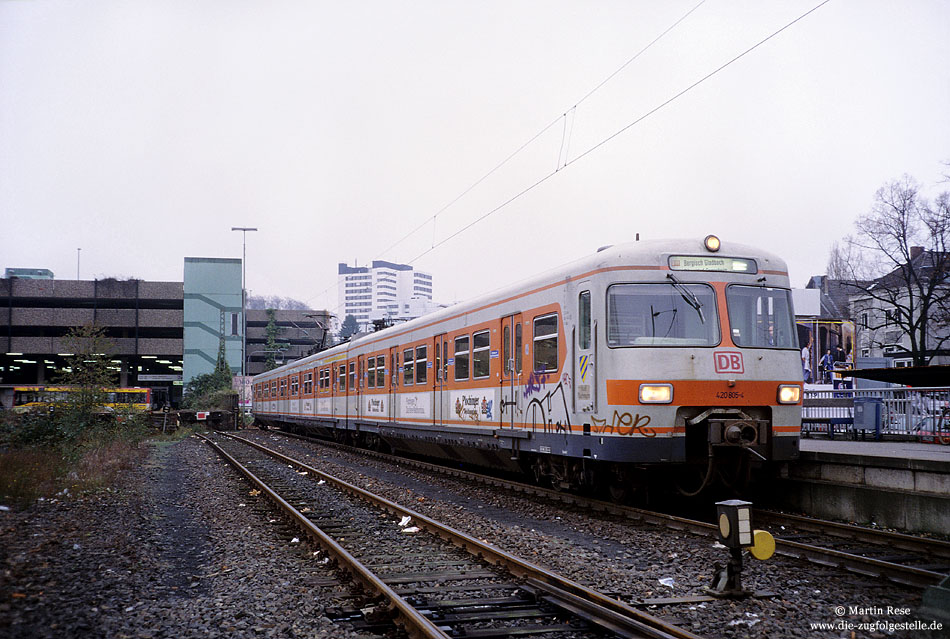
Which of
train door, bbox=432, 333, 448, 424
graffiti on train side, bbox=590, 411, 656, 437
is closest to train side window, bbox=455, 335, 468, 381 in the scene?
train door, bbox=432, 333, 448, 424

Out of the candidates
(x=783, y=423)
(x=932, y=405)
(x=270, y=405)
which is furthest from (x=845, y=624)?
(x=270, y=405)

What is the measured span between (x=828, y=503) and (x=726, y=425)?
2.22 metres

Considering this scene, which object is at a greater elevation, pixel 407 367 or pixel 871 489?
pixel 407 367

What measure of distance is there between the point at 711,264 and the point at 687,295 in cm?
56

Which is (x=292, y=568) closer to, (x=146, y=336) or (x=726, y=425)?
(x=726, y=425)

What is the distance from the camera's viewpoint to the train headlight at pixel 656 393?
A: 376 inches

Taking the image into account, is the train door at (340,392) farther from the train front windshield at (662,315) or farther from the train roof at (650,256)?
the train front windshield at (662,315)

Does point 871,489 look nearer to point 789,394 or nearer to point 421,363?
point 789,394

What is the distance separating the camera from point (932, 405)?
15.9 metres

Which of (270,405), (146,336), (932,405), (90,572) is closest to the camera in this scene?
(90,572)

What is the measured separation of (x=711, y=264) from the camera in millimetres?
10156

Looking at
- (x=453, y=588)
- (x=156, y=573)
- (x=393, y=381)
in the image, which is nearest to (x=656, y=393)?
(x=453, y=588)

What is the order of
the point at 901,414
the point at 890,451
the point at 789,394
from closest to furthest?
the point at 789,394 < the point at 890,451 < the point at 901,414

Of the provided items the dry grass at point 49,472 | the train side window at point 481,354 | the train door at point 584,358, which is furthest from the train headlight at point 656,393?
the dry grass at point 49,472
